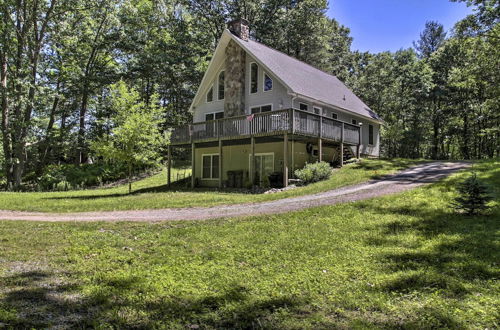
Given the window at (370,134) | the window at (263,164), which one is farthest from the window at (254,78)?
the window at (370,134)

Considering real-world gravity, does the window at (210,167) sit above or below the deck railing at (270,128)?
below

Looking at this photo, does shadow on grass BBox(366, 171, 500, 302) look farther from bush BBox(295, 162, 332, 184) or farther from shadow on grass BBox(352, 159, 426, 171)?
shadow on grass BBox(352, 159, 426, 171)

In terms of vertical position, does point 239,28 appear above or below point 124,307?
above

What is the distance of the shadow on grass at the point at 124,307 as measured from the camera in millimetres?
3801

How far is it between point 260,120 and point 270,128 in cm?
77

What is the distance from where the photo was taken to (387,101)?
41.8 metres

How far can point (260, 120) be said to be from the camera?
17891 mm

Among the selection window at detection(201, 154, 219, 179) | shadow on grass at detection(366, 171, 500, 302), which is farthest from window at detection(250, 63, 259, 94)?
shadow on grass at detection(366, 171, 500, 302)

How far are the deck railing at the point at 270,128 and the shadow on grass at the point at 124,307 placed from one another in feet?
42.4

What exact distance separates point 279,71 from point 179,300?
18.2 meters

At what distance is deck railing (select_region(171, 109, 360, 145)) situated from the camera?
17172 mm

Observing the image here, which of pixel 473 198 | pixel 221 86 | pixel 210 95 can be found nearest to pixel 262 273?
pixel 473 198

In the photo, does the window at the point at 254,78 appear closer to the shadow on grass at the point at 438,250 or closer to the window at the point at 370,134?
the window at the point at 370,134

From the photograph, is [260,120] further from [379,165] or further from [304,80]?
[379,165]
